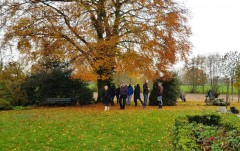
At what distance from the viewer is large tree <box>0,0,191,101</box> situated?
76.7ft

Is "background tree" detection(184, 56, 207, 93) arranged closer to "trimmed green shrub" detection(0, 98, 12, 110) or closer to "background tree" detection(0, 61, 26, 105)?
"background tree" detection(0, 61, 26, 105)

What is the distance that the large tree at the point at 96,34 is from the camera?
23.4 m

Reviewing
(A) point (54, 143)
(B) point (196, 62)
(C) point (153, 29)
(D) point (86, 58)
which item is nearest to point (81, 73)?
(D) point (86, 58)

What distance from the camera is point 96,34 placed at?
2502cm

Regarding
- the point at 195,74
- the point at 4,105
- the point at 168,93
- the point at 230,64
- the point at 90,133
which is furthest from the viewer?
the point at 195,74

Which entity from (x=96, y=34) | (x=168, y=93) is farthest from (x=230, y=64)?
(x=96, y=34)

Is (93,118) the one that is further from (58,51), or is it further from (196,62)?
(196,62)

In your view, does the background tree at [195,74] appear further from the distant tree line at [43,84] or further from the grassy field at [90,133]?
the grassy field at [90,133]

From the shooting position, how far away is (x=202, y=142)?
7.41 metres

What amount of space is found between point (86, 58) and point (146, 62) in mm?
4436

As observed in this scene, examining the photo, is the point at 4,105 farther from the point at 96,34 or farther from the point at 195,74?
the point at 195,74

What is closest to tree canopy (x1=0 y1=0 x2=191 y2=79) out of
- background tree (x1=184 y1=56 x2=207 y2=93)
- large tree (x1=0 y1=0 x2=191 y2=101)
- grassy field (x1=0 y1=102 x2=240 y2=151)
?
large tree (x1=0 y1=0 x2=191 y2=101)

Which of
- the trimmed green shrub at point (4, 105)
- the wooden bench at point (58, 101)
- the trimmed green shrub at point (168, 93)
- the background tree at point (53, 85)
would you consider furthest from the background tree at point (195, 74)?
the trimmed green shrub at point (4, 105)

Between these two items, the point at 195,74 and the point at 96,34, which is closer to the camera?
the point at 96,34
